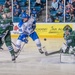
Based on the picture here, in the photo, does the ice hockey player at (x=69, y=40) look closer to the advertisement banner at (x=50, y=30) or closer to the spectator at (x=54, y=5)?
the advertisement banner at (x=50, y=30)

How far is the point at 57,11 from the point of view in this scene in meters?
20.6

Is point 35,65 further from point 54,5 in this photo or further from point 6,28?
point 54,5

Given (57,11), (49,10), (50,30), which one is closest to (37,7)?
(49,10)

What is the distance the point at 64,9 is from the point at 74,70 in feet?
36.7

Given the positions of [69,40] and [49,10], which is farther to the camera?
[49,10]

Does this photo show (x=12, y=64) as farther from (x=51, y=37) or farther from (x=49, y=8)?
Answer: (x=49, y=8)

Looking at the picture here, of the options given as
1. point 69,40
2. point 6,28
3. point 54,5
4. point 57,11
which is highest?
point 6,28

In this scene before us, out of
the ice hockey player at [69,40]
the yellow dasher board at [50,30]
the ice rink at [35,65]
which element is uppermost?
the ice hockey player at [69,40]

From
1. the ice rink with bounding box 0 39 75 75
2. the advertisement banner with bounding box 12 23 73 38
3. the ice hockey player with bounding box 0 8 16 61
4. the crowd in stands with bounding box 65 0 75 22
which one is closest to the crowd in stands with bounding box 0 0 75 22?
the crowd in stands with bounding box 65 0 75 22

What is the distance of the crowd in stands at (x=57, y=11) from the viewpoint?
20.3 metres

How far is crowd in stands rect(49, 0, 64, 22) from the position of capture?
2027 centimetres

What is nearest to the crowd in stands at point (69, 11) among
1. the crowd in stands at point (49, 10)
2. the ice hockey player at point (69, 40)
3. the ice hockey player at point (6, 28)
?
the crowd in stands at point (49, 10)

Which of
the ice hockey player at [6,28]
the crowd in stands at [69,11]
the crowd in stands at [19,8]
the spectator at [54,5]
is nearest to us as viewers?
the ice hockey player at [6,28]

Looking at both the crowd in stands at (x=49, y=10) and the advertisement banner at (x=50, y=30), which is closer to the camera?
the advertisement banner at (x=50, y=30)
